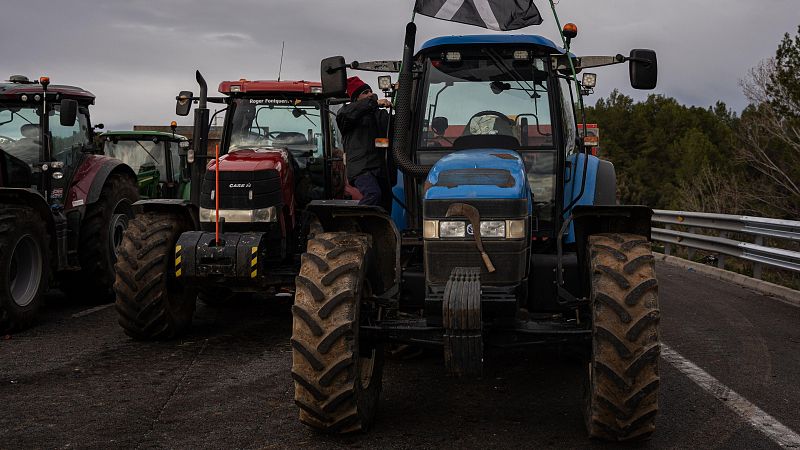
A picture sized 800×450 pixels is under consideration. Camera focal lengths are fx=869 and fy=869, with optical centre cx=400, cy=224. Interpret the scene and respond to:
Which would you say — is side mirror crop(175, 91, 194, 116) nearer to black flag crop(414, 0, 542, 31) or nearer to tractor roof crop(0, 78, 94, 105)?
tractor roof crop(0, 78, 94, 105)

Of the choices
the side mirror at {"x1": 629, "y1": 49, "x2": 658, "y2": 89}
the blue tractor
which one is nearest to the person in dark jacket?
the blue tractor

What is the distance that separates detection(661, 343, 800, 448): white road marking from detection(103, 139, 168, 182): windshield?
11.3 meters

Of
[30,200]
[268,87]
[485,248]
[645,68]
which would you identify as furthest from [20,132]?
[645,68]

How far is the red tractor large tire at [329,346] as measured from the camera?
4887mm

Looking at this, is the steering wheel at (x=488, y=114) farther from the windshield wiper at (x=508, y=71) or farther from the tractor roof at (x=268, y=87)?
the tractor roof at (x=268, y=87)

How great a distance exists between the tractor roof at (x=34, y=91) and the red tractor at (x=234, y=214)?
6.45ft

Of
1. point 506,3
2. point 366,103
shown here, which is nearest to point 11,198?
point 366,103

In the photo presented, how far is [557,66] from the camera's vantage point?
21.7 feet

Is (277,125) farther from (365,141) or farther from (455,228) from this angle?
(455,228)

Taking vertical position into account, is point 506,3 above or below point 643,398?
above

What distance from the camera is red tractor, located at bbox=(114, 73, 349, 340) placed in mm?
7734

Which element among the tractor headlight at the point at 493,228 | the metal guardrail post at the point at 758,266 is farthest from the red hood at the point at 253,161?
the metal guardrail post at the point at 758,266

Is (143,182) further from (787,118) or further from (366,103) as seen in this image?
(787,118)

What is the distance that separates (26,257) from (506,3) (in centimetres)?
553
